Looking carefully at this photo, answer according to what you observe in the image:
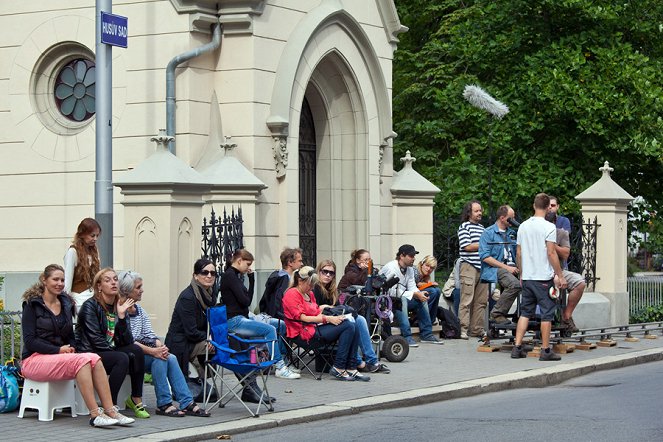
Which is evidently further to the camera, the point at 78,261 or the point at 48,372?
the point at 78,261

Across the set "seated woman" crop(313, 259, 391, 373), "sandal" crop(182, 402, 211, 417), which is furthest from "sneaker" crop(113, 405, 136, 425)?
"seated woman" crop(313, 259, 391, 373)

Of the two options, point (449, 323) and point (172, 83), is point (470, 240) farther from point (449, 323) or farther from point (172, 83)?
point (172, 83)

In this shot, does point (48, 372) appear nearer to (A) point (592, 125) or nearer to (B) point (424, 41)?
(A) point (592, 125)

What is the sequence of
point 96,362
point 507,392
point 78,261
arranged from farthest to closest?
1. point 507,392
2. point 78,261
3. point 96,362

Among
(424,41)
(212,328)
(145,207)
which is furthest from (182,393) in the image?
(424,41)

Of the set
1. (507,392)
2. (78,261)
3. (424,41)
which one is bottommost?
(507,392)

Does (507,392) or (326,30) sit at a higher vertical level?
(326,30)

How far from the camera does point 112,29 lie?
14367 mm

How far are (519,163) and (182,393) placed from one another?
59.3 feet

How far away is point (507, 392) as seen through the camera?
1422cm

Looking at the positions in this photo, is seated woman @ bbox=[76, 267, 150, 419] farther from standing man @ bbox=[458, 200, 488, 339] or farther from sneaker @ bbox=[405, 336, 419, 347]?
standing man @ bbox=[458, 200, 488, 339]

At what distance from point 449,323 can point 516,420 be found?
6968 millimetres

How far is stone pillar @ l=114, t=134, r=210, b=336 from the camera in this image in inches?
566

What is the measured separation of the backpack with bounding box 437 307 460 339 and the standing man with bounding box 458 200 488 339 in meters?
0.12
